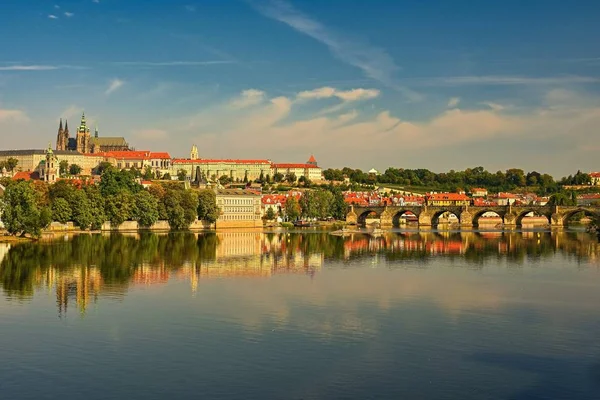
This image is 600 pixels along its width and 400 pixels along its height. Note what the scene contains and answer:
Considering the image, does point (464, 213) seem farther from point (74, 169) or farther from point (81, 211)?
point (74, 169)

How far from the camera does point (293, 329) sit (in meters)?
24.8

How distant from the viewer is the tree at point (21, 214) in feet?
196

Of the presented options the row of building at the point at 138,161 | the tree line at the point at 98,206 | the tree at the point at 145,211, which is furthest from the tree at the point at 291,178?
the tree at the point at 145,211

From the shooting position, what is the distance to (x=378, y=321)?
1036 inches

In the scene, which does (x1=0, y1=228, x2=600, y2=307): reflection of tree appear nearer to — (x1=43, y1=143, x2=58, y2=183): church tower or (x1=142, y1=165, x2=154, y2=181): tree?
(x1=43, y1=143, x2=58, y2=183): church tower

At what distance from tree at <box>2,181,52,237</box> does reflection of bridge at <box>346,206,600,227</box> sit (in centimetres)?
5512

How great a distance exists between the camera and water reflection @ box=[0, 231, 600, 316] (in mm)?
35625

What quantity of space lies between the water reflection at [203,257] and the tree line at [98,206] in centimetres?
283

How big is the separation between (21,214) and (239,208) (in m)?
45.5

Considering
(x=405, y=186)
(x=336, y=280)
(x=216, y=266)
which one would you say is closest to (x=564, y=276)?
(x=336, y=280)

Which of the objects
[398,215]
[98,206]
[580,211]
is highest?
[98,206]

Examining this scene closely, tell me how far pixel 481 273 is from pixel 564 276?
374 centimetres

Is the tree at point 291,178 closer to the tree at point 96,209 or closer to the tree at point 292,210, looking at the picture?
the tree at point 292,210

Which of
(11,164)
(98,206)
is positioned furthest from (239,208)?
(11,164)
